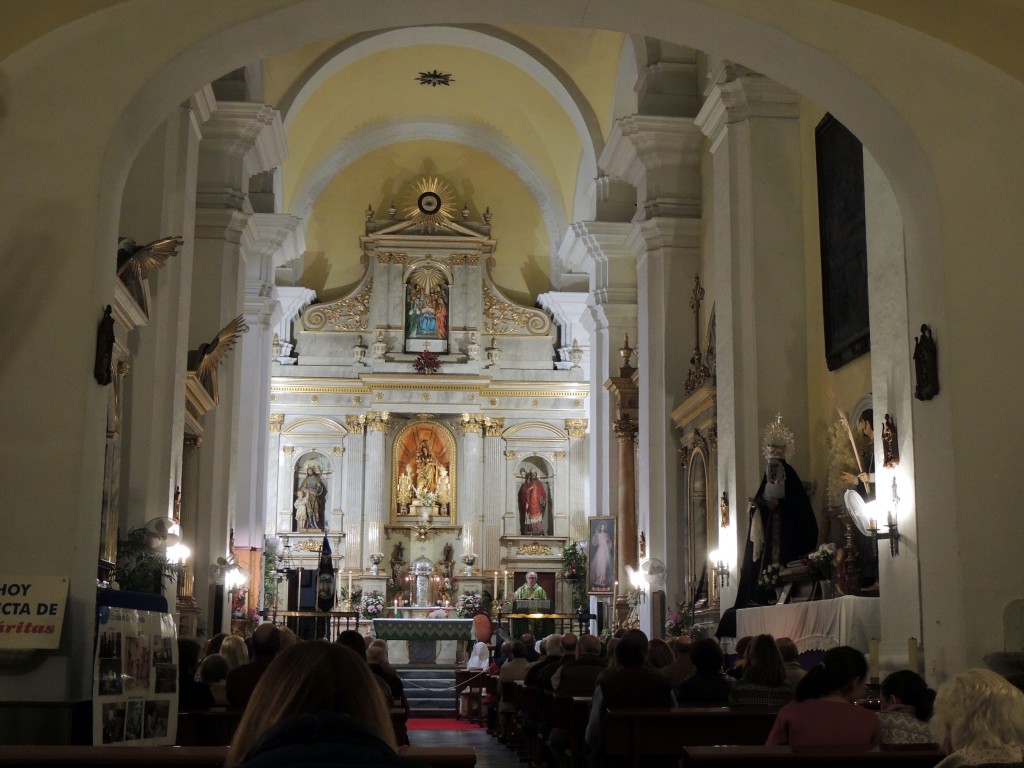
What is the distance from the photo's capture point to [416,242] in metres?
27.4

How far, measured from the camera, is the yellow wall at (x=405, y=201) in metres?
27.7

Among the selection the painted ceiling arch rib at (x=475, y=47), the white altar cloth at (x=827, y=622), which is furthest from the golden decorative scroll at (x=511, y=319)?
the white altar cloth at (x=827, y=622)

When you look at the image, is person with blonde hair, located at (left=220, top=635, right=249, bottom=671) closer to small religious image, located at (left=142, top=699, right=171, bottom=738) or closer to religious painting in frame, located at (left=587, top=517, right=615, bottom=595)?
small religious image, located at (left=142, top=699, right=171, bottom=738)

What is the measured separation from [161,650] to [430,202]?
21.8m

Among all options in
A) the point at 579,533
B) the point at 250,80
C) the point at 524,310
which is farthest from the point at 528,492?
the point at 250,80

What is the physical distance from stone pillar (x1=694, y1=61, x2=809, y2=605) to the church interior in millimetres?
37

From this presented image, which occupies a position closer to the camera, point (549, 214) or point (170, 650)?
point (170, 650)

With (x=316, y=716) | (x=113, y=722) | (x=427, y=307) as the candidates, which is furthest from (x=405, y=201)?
(x=316, y=716)

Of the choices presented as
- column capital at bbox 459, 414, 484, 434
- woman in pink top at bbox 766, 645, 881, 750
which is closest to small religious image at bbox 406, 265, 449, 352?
column capital at bbox 459, 414, 484, 434

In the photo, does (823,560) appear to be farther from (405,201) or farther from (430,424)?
(405,201)

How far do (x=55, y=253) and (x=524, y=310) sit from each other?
2098 centimetres

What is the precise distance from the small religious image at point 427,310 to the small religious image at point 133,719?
21.2 m

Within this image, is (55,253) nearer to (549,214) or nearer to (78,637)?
(78,637)

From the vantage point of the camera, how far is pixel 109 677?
6047 millimetres
